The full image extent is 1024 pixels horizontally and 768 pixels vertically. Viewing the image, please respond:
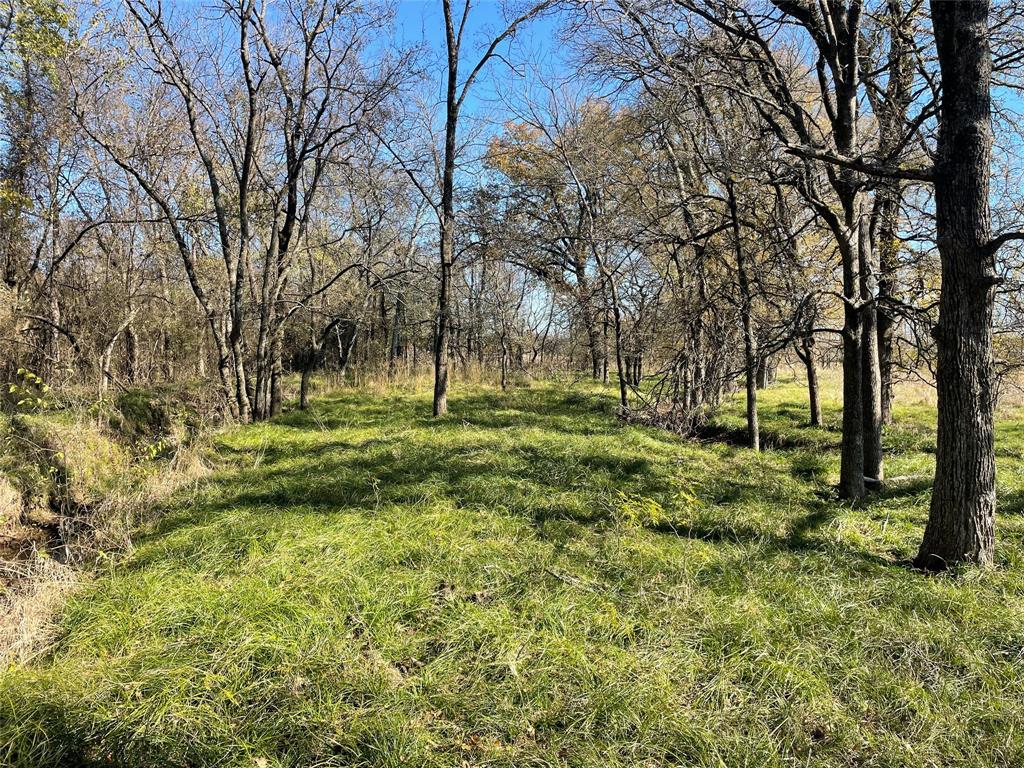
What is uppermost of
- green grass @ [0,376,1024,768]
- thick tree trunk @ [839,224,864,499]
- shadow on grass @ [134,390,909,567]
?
thick tree trunk @ [839,224,864,499]

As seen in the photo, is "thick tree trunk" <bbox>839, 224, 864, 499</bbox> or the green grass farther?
"thick tree trunk" <bbox>839, 224, 864, 499</bbox>

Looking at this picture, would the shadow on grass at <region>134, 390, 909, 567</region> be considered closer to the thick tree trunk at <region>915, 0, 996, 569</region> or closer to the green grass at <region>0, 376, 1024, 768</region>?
the green grass at <region>0, 376, 1024, 768</region>

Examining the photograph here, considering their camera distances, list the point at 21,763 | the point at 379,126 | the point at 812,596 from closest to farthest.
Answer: the point at 21,763 < the point at 812,596 < the point at 379,126

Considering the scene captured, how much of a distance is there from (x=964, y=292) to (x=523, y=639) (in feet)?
13.3

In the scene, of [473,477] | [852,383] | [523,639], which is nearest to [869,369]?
[852,383]

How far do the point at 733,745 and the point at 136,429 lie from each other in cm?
849

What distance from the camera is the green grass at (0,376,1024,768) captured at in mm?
2461

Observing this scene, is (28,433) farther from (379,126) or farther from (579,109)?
(579,109)

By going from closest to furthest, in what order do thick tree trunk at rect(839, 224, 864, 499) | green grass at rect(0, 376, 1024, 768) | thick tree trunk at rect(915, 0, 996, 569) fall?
green grass at rect(0, 376, 1024, 768), thick tree trunk at rect(915, 0, 996, 569), thick tree trunk at rect(839, 224, 864, 499)

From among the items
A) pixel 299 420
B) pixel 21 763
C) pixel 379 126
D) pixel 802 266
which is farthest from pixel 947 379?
pixel 379 126

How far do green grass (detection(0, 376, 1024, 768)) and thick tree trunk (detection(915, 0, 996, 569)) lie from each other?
430 millimetres

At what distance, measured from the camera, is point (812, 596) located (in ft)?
12.2

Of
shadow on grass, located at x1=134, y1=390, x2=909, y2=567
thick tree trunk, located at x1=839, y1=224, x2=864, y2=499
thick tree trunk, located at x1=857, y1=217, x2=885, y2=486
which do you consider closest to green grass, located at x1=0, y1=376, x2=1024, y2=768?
shadow on grass, located at x1=134, y1=390, x2=909, y2=567

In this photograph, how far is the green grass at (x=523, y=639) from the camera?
2.46 meters
